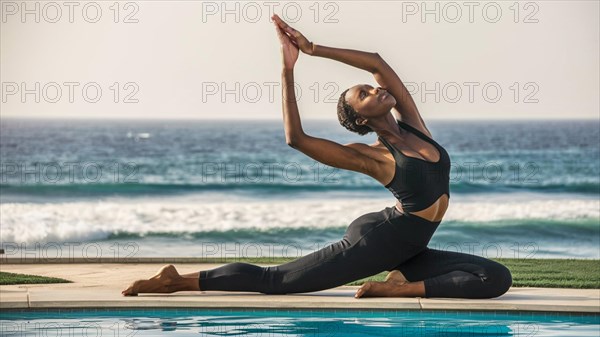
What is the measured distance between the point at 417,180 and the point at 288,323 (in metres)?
0.93

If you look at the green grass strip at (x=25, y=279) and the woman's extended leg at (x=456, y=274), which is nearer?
the woman's extended leg at (x=456, y=274)

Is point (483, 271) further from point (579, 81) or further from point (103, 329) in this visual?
point (579, 81)

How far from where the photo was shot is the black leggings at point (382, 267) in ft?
19.4

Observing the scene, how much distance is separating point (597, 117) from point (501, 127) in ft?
7.67

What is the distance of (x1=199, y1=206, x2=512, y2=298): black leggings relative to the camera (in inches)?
233

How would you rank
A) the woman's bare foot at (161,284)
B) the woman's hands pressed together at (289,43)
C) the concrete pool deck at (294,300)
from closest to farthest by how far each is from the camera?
1. the woman's hands pressed together at (289,43)
2. the concrete pool deck at (294,300)
3. the woman's bare foot at (161,284)

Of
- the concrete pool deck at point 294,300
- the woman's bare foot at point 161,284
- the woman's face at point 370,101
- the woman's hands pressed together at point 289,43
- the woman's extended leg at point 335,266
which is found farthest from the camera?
the woman's bare foot at point 161,284

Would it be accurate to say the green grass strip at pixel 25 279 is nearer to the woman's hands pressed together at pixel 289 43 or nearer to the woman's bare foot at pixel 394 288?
the woman's bare foot at pixel 394 288

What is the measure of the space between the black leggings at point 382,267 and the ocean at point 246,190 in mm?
5371

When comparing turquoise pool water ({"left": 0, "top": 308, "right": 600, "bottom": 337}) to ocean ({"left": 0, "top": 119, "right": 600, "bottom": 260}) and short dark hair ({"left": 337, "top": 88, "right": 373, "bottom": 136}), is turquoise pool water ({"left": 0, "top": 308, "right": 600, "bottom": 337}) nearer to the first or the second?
short dark hair ({"left": 337, "top": 88, "right": 373, "bottom": 136})

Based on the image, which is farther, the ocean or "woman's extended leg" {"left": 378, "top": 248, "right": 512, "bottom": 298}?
the ocean

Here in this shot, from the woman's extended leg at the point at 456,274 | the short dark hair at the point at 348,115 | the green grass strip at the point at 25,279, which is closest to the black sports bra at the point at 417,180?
the short dark hair at the point at 348,115

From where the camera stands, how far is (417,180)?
5.75 meters

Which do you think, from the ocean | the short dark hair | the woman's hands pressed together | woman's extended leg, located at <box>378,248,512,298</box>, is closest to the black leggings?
woman's extended leg, located at <box>378,248,512,298</box>
